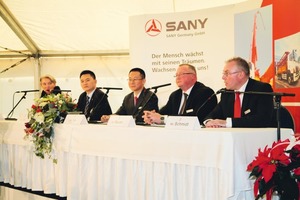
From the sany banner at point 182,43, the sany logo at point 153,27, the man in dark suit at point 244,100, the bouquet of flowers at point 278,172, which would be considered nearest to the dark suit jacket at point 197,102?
the man in dark suit at point 244,100

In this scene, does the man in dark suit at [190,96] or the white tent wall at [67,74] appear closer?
the man in dark suit at [190,96]

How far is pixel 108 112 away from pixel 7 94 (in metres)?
4.27

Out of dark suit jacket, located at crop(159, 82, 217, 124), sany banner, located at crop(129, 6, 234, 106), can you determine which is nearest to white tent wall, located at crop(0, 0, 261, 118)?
sany banner, located at crop(129, 6, 234, 106)

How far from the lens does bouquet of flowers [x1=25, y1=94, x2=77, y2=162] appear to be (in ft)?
9.82

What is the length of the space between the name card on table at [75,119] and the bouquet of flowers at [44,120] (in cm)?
13

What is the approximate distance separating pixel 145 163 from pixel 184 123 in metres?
0.39

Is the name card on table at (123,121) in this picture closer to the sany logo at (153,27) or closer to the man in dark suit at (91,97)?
the man in dark suit at (91,97)

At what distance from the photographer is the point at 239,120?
2488 millimetres

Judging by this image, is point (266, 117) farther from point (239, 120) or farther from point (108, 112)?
point (108, 112)

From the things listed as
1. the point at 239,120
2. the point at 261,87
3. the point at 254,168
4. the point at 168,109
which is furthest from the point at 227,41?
the point at 254,168

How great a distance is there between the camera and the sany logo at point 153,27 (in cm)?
505

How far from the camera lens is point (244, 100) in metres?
2.81

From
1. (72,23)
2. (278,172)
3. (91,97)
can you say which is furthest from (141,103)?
(72,23)

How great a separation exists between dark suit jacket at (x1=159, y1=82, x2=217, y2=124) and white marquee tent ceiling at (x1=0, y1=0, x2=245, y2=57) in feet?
6.97
